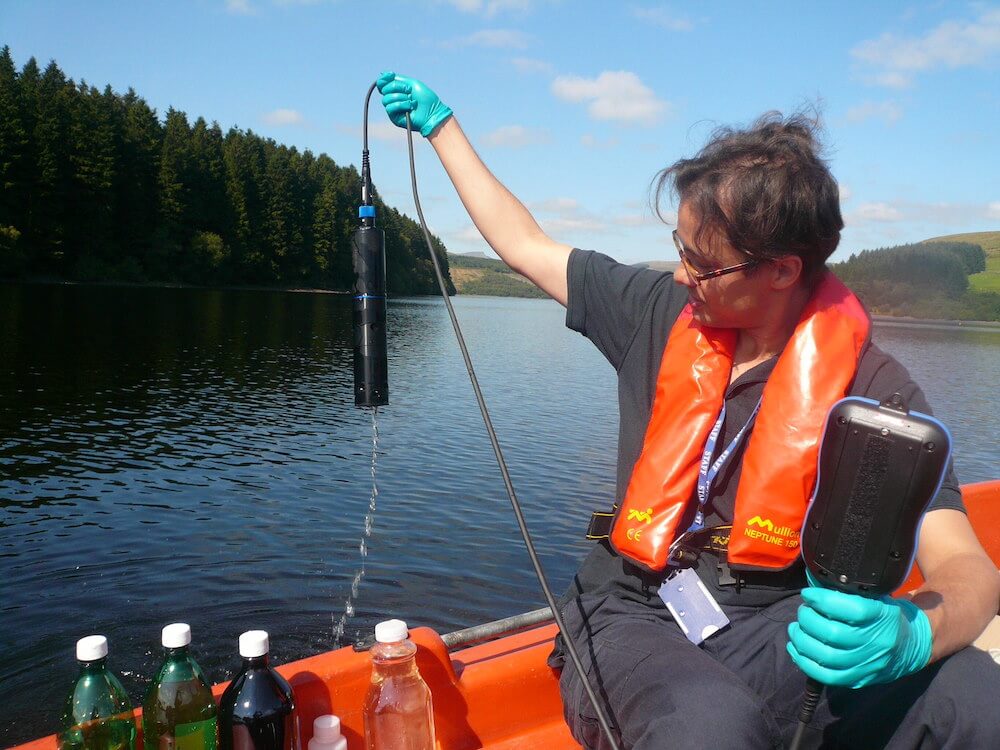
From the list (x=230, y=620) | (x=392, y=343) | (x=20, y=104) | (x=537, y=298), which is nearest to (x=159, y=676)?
(x=230, y=620)

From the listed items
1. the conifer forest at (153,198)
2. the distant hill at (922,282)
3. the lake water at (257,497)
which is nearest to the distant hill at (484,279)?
the conifer forest at (153,198)

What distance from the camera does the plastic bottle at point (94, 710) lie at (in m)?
2.04

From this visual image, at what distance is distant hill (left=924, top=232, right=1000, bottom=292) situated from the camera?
45.3 metres

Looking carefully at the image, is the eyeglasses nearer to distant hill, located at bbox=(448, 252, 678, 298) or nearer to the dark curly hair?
the dark curly hair

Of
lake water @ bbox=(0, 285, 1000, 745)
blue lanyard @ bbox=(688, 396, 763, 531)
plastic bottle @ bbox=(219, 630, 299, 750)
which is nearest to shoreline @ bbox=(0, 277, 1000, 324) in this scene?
lake water @ bbox=(0, 285, 1000, 745)

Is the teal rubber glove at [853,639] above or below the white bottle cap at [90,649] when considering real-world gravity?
above

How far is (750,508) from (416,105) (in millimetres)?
1672

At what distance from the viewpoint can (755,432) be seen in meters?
2.22

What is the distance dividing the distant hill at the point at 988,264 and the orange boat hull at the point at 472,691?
39.8 m

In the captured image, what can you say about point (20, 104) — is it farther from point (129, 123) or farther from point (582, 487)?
point (582, 487)

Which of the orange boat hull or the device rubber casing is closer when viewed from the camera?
the device rubber casing

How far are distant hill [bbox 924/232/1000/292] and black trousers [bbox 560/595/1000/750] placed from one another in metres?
40.1

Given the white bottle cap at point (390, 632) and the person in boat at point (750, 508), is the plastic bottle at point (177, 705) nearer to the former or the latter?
the white bottle cap at point (390, 632)

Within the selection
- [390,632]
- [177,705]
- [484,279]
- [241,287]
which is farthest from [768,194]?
[484,279]
